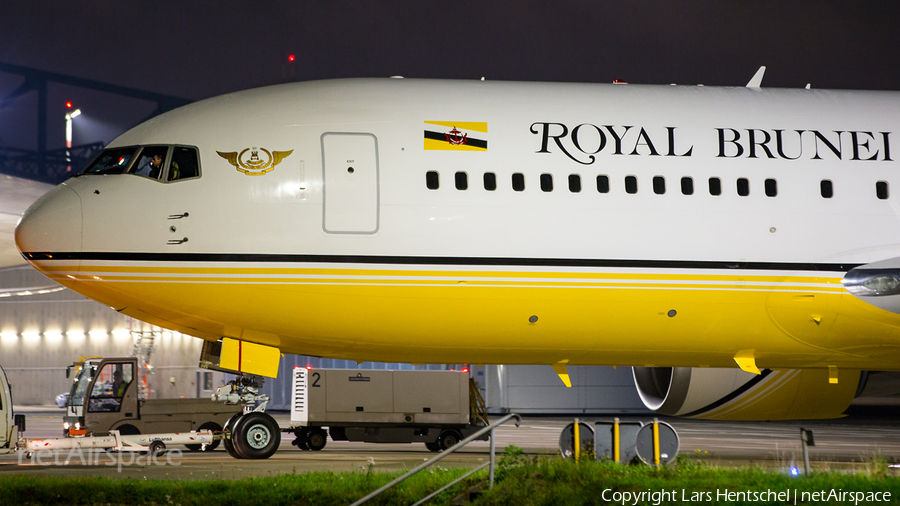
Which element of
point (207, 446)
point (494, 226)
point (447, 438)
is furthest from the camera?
point (447, 438)

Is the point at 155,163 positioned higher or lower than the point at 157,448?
higher

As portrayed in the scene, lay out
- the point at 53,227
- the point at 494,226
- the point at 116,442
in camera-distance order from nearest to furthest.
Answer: the point at 53,227, the point at 494,226, the point at 116,442

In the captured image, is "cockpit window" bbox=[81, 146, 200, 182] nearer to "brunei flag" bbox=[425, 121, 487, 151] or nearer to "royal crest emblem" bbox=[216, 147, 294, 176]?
"royal crest emblem" bbox=[216, 147, 294, 176]

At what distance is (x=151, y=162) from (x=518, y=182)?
497 cm

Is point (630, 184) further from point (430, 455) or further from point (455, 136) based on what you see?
point (430, 455)

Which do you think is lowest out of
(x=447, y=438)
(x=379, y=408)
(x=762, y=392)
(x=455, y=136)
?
(x=447, y=438)

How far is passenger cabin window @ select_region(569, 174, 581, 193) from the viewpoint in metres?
11.1

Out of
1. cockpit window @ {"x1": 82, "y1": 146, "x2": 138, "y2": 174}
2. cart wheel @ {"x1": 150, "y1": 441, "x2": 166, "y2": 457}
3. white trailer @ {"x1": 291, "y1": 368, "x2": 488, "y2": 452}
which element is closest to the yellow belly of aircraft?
cockpit window @ {"x1": 82, "y1": 146, "x2": 138, "y2": 174}

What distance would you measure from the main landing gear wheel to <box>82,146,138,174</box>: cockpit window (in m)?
5.37

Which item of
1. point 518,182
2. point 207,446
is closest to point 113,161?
point 518,182

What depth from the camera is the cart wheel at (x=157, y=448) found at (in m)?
17.2

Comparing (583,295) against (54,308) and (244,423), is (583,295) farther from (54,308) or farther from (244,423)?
(54,308)

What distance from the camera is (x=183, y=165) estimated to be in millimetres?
10938

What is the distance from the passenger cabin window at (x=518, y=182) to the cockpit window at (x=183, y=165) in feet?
13.9
